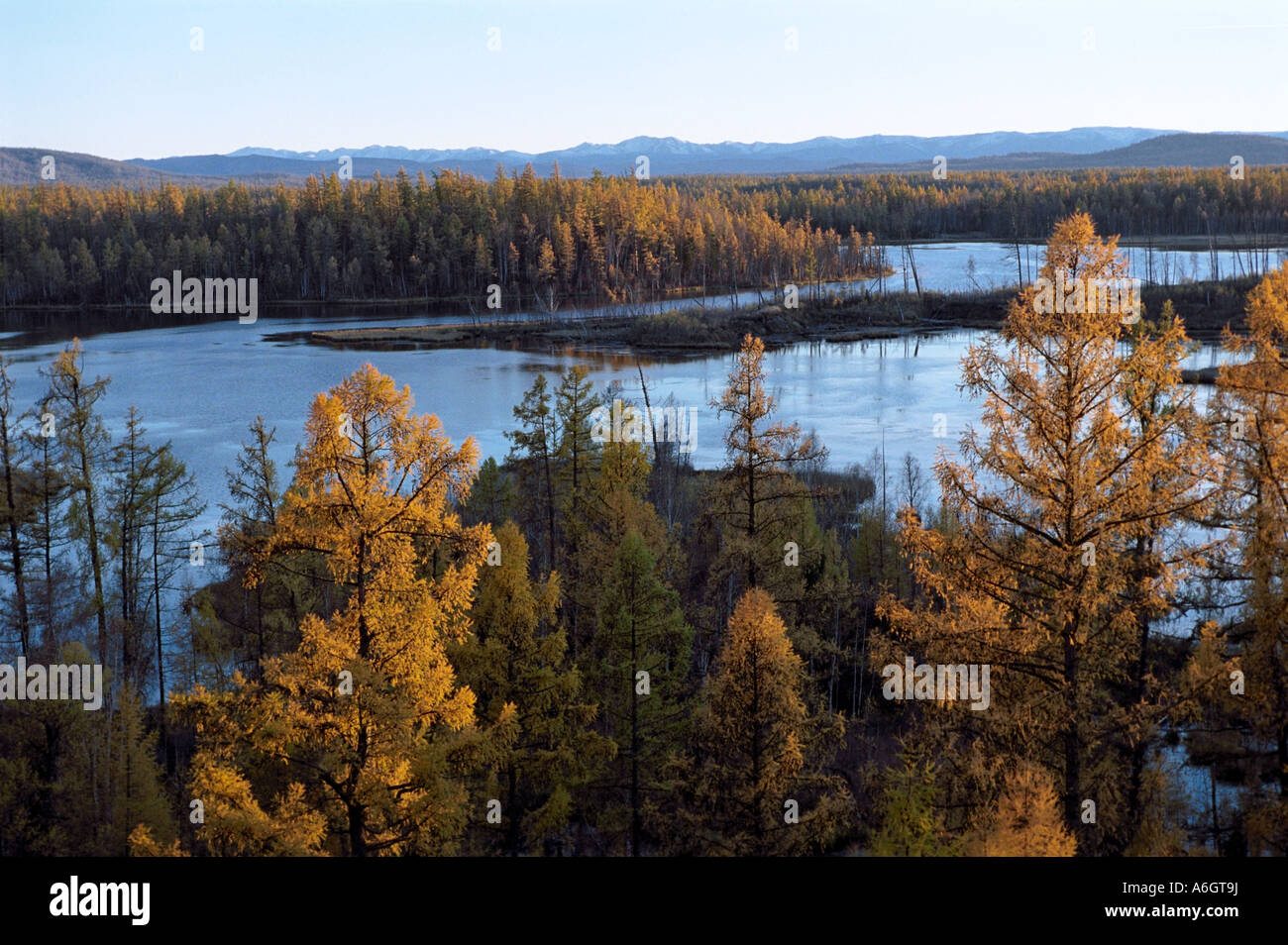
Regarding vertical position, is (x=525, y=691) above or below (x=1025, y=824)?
below

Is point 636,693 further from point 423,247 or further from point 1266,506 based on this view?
point 423,247

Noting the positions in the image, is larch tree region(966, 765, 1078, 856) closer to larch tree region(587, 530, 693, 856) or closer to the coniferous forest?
the coniferous forest

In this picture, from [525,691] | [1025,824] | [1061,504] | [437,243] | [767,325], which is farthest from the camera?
[437,243]

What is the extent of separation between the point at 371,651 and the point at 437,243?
114m

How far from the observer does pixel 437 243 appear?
397ft

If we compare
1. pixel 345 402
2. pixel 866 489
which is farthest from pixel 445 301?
pixel 345 402

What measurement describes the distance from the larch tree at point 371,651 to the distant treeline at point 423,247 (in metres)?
100

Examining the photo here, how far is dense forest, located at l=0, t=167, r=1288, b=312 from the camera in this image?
117m

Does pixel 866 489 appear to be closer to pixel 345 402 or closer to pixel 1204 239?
pixel 345 402

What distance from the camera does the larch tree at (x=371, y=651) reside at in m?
11.4

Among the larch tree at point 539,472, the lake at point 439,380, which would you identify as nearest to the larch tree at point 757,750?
the larch tree at point 539,472

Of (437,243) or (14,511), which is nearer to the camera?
(14,511)

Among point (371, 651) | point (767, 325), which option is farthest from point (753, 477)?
point (767, 325)
